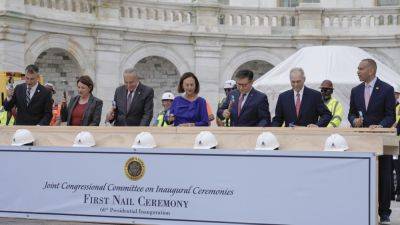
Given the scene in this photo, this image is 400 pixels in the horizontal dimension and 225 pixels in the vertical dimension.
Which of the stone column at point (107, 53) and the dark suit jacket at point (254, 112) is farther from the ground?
the stone column at point (107, 53)

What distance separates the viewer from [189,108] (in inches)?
413

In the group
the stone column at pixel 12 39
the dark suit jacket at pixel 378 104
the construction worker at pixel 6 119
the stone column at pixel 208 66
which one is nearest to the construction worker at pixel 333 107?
the dark suit jacket at pixel 378 104

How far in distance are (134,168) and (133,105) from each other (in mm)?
2477

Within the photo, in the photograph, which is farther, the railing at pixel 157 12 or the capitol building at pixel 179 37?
the railing at pixel 157 12

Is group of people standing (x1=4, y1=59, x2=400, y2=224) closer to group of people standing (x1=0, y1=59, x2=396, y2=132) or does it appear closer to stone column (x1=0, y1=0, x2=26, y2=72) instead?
group of people standing (x1=0, y1=59, x2=396, y2=132)

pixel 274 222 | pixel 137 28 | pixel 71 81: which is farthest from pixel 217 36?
pixel 274 222

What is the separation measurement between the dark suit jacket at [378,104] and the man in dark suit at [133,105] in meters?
3.01

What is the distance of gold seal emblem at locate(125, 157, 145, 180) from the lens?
30.3 feet

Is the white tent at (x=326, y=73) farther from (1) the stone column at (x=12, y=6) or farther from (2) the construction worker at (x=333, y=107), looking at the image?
(1) the stone column at (x=12, y=6)

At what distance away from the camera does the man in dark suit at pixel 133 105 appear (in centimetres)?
1159

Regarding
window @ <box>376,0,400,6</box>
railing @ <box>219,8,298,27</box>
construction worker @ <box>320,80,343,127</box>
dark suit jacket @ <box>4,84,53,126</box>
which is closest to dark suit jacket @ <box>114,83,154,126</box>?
dark suit jacket @ <box>4,84,53,126</box>

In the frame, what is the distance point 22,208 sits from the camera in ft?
32.1

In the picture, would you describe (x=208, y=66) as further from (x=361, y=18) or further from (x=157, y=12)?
(x=361, y=18)

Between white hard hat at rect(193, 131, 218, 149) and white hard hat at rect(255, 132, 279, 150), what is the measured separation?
533 mm
